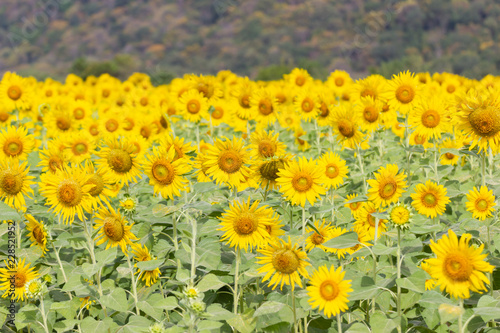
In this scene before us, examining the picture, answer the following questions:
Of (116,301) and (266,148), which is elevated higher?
(266,148)

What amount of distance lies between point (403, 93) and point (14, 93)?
18.6ft

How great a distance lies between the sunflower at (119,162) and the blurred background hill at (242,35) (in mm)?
19758

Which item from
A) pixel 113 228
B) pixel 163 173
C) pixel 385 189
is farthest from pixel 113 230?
pixel 385 189

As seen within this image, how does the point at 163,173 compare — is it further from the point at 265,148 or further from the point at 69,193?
the point at 265,148

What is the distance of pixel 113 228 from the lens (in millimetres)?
3230

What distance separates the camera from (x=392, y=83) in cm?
526

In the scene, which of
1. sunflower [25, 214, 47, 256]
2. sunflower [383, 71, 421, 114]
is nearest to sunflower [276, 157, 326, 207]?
sunflower [25, 214, 47, 256]

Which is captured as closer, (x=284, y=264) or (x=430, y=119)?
(x=284, y=264)

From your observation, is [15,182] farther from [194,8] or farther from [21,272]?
[194,8]

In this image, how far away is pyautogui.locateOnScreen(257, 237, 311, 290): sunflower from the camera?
2713 mm

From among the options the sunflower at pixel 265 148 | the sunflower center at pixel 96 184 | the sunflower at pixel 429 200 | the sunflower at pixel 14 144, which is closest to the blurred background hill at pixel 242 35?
the sunflower at pixel 14 144

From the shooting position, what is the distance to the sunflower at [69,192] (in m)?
3.19

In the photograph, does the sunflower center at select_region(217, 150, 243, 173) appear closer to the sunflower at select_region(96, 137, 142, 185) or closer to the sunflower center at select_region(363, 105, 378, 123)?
the sunflower at select_region(96, 137, 142, 185)

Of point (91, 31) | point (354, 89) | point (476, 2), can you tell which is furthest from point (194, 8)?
point (354, 89)
